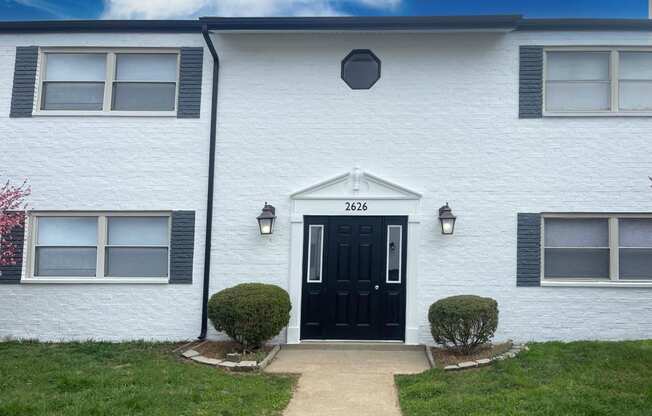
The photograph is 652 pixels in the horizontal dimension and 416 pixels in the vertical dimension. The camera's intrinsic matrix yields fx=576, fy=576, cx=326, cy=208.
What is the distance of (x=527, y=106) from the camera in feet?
33.2

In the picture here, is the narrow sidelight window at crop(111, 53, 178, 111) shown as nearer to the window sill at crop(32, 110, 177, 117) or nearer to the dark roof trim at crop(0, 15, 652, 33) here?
the window sill at crop(32, 110, 177, 117)

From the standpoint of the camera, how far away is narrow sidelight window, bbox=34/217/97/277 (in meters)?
10.3

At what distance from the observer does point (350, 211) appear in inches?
397

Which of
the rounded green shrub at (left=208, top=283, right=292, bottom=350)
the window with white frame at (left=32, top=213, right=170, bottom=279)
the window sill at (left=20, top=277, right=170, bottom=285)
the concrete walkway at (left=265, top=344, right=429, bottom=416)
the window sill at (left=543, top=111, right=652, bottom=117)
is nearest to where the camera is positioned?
the concrete walkway at (left=265, top=344, right=429, bottom=416)

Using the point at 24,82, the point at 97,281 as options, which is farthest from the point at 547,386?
the point at 24,82

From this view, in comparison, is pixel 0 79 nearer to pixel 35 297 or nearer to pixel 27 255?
pixel 27 255

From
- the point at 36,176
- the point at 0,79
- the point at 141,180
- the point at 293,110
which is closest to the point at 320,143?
the point at 293,110

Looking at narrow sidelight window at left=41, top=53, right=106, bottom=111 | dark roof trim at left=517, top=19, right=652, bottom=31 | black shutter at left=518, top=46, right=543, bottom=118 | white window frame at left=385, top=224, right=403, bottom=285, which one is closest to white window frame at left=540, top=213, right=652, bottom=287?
black shutter at left=518, top=46, right=543, bottom=118

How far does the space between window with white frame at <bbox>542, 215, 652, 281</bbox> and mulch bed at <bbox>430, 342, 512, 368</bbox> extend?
176 centimetres

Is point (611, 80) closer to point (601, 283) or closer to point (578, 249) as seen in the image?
point (578, 249)

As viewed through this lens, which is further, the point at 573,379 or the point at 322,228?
the point at 322,228

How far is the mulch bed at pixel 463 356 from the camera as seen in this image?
8516 millimetres

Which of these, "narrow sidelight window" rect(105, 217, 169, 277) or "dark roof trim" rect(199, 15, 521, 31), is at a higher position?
"dark roof trim" rect(199, 15, 521, 31)

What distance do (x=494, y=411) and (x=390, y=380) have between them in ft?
6.16
